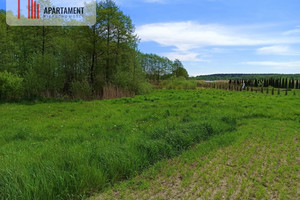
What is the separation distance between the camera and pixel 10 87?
46.3 feet

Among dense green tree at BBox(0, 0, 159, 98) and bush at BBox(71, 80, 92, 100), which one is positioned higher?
dense green tree at BBox(0, 0, 159, 98)

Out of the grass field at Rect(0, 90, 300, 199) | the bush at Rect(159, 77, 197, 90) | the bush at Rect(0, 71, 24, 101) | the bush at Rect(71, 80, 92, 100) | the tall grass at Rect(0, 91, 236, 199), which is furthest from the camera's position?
the bush at Rect(159, 77, 197, 90)

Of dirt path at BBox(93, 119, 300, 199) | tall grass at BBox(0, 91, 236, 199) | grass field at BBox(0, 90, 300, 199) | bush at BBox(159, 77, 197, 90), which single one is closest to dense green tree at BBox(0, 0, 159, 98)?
tall grass at BBox(0, 91, 236, 199)

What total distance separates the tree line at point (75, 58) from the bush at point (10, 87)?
12 cm

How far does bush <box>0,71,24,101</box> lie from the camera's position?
45.3 ft

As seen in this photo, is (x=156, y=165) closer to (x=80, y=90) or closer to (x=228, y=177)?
(x=228, y=177)

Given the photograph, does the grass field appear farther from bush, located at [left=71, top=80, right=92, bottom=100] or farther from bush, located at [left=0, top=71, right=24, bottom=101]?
bush, located at [left=71, top=80, right=92, bottom=100]

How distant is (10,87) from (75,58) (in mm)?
6966

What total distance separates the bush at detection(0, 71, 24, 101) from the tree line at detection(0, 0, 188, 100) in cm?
12

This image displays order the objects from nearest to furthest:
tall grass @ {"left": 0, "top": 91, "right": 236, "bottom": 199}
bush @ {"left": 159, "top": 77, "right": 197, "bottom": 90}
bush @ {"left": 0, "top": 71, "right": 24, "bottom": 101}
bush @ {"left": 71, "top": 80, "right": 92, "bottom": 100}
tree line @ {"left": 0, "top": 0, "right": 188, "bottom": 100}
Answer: tall grass @ {"left": 0, "top": 91, "right": 236, "bottom": 199}, bush @ {"left": 0, "top": 71, "right": 24, "bottom": 101}, tree line @ {"left": 0, "top": 0, "right": 188, "bottom": 100}, bush @ {"left": 71, "top": 80, "right": 92, "bottom": 100}, bush @ {"left": 159, "top": 77, "right": 197, "bottom": 90}

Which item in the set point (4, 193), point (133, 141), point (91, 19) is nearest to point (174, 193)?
point (133, 141)

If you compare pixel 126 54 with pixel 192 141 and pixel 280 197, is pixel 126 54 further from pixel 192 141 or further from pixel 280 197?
pixel 280 197

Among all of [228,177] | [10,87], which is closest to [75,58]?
[10,87]

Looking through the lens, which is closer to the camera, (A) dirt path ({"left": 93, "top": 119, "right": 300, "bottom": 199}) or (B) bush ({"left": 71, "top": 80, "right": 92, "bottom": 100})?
(A) dirt path ({"left": 93, "top": 119, "right": 300, "bottom": 199})
